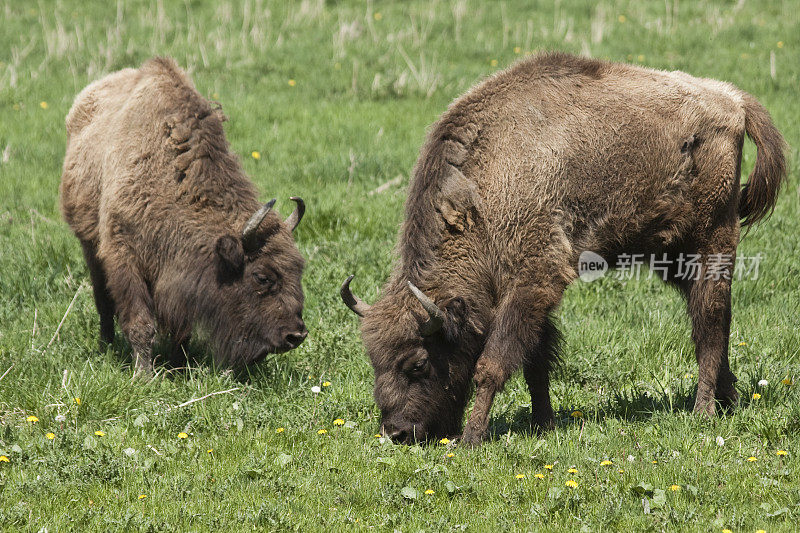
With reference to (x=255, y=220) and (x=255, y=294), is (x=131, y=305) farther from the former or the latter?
(x=255, y=220)

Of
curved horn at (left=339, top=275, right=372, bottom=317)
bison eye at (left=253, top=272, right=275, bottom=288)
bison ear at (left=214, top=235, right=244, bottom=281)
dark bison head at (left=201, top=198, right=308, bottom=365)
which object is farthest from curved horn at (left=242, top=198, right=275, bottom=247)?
curved horn at (left=339, top=275, right=372, bottom=317)

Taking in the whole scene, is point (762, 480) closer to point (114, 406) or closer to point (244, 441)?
point (244, 441)

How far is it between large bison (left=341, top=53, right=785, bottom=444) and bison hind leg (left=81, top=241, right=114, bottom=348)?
9.97 feet

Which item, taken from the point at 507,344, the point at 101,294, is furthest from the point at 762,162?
the point at 101,294

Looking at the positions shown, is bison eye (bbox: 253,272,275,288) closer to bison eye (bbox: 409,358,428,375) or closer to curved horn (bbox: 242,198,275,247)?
curved horn (bbox: 242,198,275,247)

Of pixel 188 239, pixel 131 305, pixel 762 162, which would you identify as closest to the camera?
pixel 762 162

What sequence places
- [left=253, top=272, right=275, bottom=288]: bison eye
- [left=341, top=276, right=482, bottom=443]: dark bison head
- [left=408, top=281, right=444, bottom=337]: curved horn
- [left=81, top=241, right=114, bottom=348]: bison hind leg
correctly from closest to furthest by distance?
[left=408, top=281, right=444, bottom=337]: curved horn
[left=341, top=276, right=482, bottom=443]: dark bison head
[left=253, top=272, right=275, bottom=288]: bison eye
[left=81, top=241, right=114, bottom=348]: bison hind leg

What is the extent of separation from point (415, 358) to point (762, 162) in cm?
282

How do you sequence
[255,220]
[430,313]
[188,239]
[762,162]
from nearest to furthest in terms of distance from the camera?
[430,313], [762,162], [255,220], [188,239]

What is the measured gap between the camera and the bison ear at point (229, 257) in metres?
6.79

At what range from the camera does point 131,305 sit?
712cm

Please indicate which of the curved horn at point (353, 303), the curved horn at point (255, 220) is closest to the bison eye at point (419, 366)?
the curved horn at point (353, 303)

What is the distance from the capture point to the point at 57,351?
7.14 m

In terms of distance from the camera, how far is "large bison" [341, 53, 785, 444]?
5.64 meters
